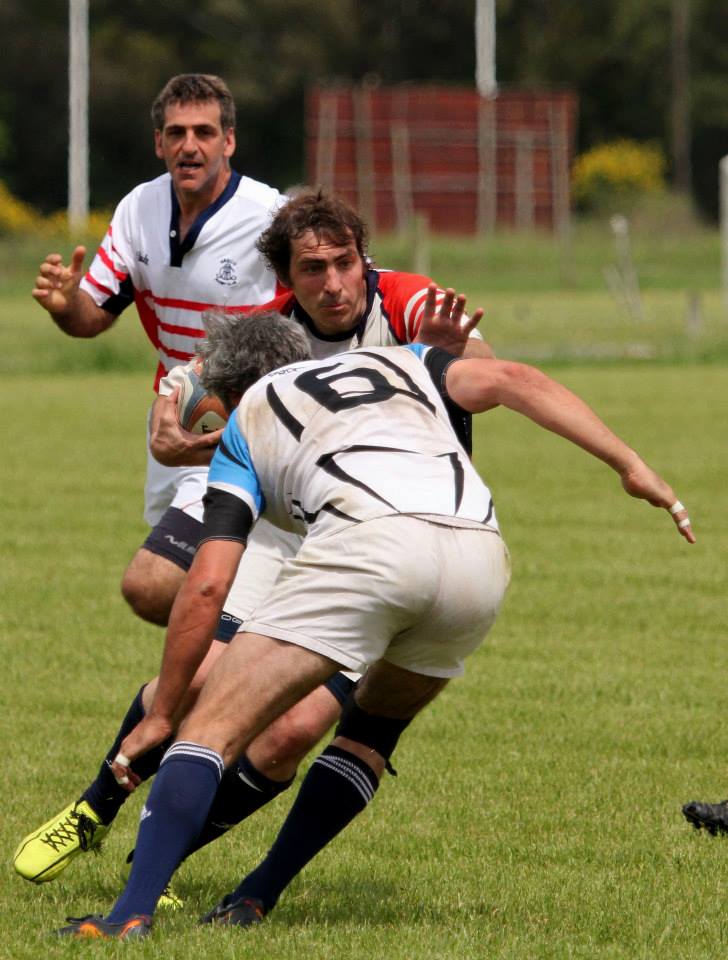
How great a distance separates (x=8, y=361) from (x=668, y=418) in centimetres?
1169

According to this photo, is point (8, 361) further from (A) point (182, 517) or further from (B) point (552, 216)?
(B) point (552, 216)

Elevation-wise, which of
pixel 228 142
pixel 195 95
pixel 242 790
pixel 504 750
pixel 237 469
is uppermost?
pixel 195 95

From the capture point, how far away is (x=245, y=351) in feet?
15.3

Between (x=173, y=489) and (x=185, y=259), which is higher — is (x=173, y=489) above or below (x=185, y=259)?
below

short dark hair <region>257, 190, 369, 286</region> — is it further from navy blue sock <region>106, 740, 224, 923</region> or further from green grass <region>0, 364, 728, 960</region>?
green grass <region>0, 364, 728, 960</region>

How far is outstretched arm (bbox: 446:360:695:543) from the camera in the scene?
4371 mm

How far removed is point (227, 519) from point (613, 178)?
60840 millimetres

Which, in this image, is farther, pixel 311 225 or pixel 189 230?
pixel 189 230

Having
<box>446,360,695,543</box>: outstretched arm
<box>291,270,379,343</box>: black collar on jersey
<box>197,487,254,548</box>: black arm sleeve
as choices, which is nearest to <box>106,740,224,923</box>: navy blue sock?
<box>197,487,254,548</box>: black arm sleeve

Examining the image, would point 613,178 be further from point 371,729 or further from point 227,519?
point 227,519

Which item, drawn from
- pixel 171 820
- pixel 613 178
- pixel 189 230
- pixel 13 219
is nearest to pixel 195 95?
pixel 189 230

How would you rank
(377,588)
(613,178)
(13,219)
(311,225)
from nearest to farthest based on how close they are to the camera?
(377,588) < (311,225) < (13,219) < (613,178)

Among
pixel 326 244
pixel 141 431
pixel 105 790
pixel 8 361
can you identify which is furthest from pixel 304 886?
pixel 8 361

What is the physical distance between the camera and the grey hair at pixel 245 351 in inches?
183
